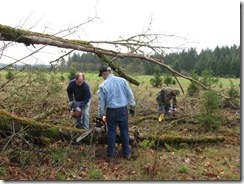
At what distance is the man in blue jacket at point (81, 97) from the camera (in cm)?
765

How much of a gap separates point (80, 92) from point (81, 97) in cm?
15

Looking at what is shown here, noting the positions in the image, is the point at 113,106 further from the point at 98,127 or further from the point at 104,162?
the point at 104,162

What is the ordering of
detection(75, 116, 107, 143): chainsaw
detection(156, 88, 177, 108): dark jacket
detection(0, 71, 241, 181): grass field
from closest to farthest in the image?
1. detection(0, 71, 241, 181): grass field
2. detection(75, 116, 107, 143): chainsaw
3. detection(156, 88, 177, 108): dark jacket

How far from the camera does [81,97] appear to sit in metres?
7.88

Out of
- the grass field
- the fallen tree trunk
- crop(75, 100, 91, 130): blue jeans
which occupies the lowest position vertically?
the grass field

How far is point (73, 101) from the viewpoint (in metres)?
7.86

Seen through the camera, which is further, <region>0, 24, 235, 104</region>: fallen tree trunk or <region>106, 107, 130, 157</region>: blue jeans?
<region>106, 107, 130, 157</region>: blue jeans

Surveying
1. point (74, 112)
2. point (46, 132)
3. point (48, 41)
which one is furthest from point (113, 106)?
point (74, 112)

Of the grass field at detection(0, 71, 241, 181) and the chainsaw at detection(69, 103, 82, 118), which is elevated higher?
the chainsaw at detection(69, 103, 82, 118)

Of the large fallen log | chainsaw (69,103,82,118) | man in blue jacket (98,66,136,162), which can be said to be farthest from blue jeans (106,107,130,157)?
chainsaw (69,103,82,118)

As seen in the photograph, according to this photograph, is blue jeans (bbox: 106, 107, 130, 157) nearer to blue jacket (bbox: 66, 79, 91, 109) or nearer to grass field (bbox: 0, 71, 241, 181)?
grass field (bbox: 0, 71, 241, 181)

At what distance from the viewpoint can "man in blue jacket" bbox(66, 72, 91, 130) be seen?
7.65 metres

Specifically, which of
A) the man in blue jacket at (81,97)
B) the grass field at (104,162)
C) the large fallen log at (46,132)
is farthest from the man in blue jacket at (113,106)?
the man in blue jacket at (81,97)

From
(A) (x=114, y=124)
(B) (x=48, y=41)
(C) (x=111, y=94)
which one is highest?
(B) (x=48, y=41)
